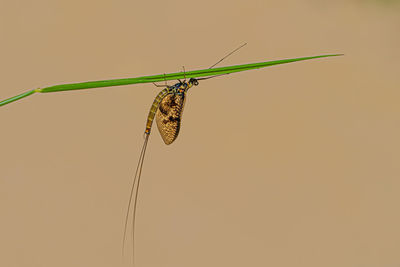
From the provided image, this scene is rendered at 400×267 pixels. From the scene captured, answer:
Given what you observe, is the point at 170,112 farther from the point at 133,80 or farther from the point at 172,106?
the point at 133,80

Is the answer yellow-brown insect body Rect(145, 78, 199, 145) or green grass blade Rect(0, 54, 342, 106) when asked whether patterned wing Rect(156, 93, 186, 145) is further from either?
green grass blade Rect(0, 54, 342, 106)

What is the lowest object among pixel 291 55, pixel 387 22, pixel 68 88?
pixel 68 88

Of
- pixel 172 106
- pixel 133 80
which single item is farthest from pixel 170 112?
pixel 133 80

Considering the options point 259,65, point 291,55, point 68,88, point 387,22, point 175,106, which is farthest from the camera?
point 387,22

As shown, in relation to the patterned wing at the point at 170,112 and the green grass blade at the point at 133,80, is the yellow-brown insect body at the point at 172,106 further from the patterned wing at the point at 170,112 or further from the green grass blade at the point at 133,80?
the green grass blade at the point at 133,80

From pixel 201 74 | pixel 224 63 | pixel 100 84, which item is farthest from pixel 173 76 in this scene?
pixel 224 63

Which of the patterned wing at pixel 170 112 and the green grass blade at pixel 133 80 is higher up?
the patterned wing at pixel 170 112

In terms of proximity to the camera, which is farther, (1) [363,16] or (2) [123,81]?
(1) [363,16]

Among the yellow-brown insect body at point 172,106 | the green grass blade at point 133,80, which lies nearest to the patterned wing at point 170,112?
the yellow-brown insect body at point 172,106

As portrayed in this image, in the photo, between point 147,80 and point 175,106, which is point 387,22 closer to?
point 175,106
